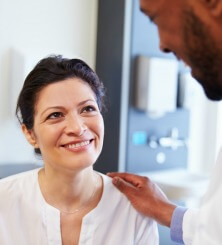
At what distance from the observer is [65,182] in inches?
52.2

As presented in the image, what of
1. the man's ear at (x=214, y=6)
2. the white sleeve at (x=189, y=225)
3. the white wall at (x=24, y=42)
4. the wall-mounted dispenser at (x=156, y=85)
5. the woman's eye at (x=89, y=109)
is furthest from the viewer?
the wall-mounted dispenser at (x=156, y=85)

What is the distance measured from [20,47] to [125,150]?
2.61ft

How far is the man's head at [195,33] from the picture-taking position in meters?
0.68

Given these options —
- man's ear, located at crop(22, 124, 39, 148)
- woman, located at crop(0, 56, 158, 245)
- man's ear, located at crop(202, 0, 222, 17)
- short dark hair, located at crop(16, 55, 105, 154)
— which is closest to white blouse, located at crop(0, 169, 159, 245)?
woman, located at crop(0, 56, 158, 245)

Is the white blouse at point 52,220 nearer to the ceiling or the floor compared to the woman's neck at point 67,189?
nearer to the floor

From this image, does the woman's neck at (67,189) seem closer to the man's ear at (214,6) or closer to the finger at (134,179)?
the finger at (134,179)

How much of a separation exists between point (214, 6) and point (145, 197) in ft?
2.64

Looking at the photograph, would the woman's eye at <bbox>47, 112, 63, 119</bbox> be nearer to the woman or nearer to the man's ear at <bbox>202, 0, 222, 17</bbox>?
the woman

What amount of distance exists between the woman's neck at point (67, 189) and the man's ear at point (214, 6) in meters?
0.77

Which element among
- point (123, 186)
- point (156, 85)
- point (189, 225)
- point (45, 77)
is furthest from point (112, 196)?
point (156, 85)

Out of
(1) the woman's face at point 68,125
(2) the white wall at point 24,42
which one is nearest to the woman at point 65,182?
(1) the woman's face at point 68,125

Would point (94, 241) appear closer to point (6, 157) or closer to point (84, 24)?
point (6, 157)

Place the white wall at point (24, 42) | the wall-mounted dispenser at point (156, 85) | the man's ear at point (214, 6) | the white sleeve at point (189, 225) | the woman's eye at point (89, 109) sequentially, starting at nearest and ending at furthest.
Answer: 1. the man's ear at point (214, 6)
2. the white sleeve at point (189, 225)
3. the woman's eye at point (89, 109)
4. the white wall at point (24, 42)
5. the wall-mounted dispenser at point (156, 85)

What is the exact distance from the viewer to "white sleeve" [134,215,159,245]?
1.32 metres
